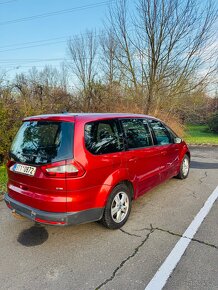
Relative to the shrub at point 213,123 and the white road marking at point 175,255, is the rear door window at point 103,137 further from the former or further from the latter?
the shrub at point 213,123

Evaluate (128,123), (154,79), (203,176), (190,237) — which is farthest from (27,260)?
(154,79)

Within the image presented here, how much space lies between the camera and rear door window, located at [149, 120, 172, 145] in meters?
4.54

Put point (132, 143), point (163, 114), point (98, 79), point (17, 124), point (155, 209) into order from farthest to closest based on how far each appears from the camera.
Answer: point (98, 79) < point (163, 114) < point (17, 124) < point (155, 209) < point (132, 143)

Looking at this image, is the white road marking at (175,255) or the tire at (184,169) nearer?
the white road marking at (175,255)

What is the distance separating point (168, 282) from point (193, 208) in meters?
2.01

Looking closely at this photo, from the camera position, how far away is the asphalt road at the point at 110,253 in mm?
2426

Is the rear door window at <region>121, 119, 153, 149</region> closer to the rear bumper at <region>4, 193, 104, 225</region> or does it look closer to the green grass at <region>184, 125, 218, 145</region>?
the rear bumper at <region>4, 193, 104, 225</region>

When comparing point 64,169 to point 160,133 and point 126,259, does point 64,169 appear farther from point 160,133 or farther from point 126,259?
point 160,133

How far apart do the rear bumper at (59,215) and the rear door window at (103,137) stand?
794 millimetres

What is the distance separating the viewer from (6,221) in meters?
3.79

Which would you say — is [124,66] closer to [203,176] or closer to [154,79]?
[154,79]

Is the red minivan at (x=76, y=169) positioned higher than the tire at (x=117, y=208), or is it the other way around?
the red minivan at (x=76, y=169)

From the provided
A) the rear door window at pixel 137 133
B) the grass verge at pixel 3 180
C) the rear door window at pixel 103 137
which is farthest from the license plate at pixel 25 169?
the grass verge at pixel 3 180

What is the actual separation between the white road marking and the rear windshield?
1.63m
